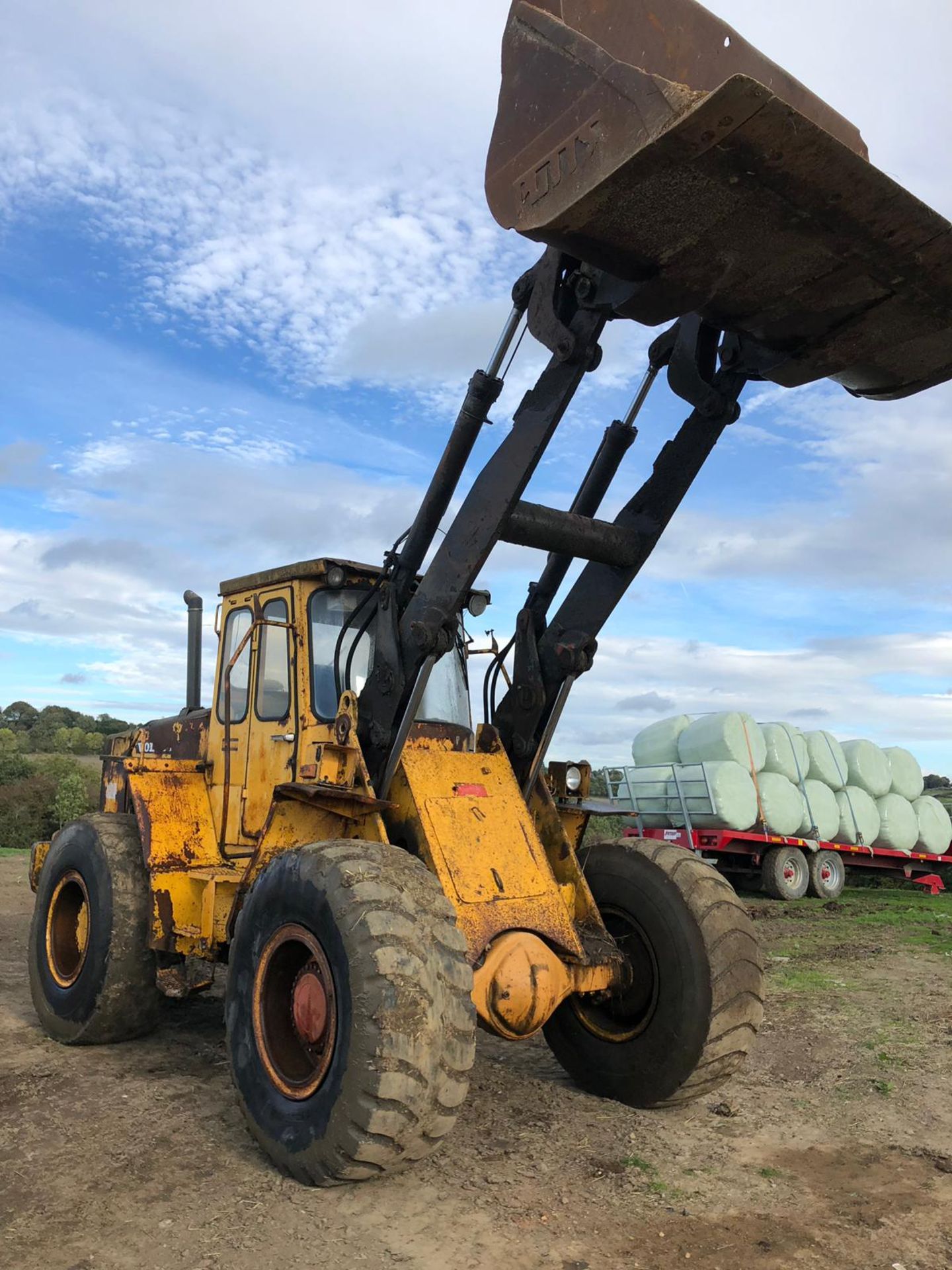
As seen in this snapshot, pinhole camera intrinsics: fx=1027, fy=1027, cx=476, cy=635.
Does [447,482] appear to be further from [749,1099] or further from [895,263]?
[749,1099]

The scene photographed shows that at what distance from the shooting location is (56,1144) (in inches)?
176

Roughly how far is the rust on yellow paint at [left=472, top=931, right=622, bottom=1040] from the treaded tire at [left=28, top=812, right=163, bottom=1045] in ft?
8.12

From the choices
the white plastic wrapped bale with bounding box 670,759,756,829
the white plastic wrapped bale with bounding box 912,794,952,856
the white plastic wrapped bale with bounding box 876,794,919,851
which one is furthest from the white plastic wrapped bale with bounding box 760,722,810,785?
the white plastic wrapped bale with bounding box 912,794,952,856

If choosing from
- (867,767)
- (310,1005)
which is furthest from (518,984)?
(867,767)

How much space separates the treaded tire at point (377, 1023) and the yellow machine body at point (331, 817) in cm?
46

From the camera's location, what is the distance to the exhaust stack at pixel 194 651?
308 inches

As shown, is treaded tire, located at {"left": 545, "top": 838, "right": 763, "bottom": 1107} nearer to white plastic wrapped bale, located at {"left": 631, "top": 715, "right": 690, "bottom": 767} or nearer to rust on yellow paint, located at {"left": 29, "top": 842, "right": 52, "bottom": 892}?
rust on yellow paint, located at {"left": 29, "top": 842, "right": 52, "bottom": 892}

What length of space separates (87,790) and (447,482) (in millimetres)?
18624

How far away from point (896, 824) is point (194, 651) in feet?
42.1

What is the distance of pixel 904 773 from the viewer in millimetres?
17047

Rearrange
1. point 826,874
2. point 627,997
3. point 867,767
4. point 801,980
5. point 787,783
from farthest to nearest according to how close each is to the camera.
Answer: point 867,767 < point 826,874 < point 787,783 < point 801,980 < point 627,997

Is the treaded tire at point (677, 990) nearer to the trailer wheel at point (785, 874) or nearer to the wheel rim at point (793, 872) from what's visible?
the trailer wheel at point (785, 874)

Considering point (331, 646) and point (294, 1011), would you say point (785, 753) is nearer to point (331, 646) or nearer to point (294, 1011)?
point (331, 646)

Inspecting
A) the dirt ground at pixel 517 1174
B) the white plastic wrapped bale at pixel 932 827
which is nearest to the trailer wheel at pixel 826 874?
the white plastic wrapped bale at pixel 932 827
